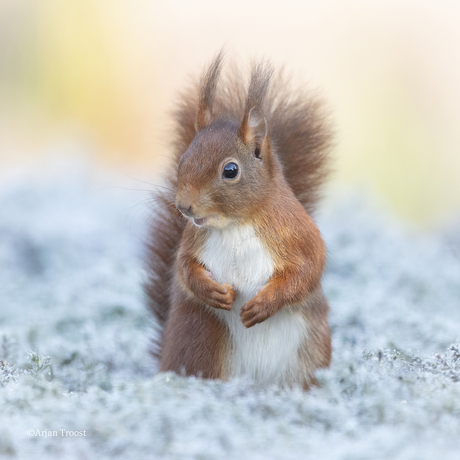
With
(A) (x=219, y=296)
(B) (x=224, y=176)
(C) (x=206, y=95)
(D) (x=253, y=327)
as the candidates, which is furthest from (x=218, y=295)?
(C) (x=206, y=95)

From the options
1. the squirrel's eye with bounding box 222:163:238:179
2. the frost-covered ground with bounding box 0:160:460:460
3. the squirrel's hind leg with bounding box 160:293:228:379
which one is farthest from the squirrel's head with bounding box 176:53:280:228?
the frost-covered ground with bounding box 0:160:460:460

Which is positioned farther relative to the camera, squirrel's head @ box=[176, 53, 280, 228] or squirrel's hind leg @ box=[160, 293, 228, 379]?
squirrel's hind leg @ box=[160, 293, 228, 379]

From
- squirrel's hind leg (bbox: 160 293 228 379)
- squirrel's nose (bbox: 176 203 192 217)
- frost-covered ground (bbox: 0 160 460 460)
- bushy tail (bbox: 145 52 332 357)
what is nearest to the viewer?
frost-covered ground (bbox: 0 160 460 460)

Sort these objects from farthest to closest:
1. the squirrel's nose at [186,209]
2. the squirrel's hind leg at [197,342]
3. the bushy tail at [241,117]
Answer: the bushy tail at [241,117], the squirrel's hind leg at [197,342], the squirrel's nose at [186,209]

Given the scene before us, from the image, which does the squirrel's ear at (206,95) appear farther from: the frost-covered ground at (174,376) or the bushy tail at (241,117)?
the frost-covered ground at (174,376)

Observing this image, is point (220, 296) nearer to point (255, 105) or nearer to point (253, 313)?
point (253, 313)

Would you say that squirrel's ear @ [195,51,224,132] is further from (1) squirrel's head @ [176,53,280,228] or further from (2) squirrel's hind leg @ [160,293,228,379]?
(2) squirrel's hind leg @ [160,293,228,379]

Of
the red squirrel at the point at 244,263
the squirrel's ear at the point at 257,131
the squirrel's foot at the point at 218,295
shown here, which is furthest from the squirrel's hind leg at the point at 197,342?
the squirrel's ear at the point at 257,131

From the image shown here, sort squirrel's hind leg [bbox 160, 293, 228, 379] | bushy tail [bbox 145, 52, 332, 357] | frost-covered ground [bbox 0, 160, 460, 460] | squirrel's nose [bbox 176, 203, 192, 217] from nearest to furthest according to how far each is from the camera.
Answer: frost-covered ground [bbox 0, 160, 460, 460] < squirrel's nose [bbox 176, 203, 192, 217] < squirrel's hind leg [bbox 160, 293, 228, 379] < bushy tail [bbox 145, 52, 332, 357]
